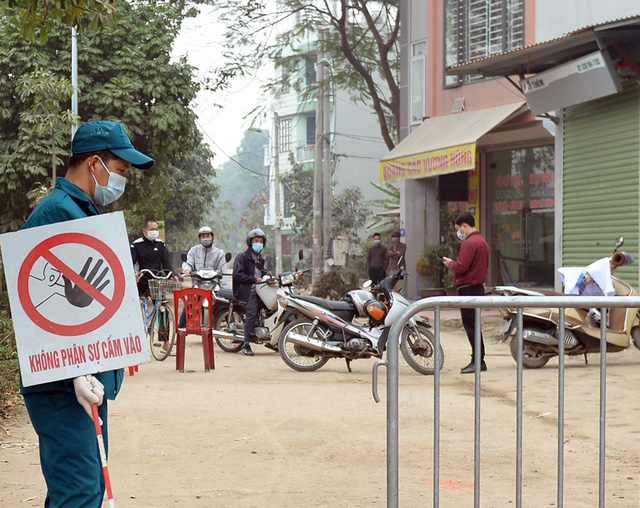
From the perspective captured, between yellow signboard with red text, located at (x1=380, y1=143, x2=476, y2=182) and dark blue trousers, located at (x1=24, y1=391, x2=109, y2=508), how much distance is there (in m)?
17.0

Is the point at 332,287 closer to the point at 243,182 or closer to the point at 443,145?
the point at 443,145

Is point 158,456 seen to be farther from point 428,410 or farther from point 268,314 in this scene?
point 268,314

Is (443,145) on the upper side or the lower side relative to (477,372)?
upper

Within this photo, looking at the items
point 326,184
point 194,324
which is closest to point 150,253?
point 194,324

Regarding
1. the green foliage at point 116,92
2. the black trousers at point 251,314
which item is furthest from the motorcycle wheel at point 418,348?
the green foliage at point 116,92

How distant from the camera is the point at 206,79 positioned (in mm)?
26547

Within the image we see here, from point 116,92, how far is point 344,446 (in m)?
16.3

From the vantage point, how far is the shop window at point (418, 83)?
26.5 metres

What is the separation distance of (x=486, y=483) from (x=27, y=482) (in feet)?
8.91

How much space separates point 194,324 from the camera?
12.2 metres

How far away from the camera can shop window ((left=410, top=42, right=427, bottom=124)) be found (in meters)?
26.5

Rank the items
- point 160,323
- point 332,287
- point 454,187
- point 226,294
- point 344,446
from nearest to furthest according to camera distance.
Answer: point 344,446
point 160,323
point 226,294
point 332,287
point 454,187

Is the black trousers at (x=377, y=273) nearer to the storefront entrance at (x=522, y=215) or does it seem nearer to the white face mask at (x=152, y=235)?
the storefront entrance at (x=522, y=215)

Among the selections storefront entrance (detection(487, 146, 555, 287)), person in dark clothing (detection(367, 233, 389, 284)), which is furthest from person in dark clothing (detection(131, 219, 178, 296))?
person in dark clothing (detection(367, 233, 389, 284))
